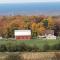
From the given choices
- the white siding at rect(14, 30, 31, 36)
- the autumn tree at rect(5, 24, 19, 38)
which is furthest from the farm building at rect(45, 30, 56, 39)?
the autumn tree at rect(5, 24, 19, 38)

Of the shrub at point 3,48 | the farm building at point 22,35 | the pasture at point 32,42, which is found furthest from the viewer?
the farm building at point 22,35

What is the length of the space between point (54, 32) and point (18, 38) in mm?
721

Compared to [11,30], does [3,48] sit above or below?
below

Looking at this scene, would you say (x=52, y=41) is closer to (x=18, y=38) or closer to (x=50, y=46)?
(x=50, y=46)

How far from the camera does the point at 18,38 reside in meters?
3.74

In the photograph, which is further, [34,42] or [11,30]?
[11,30]

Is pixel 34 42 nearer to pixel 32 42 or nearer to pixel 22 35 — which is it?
pixel 32 42

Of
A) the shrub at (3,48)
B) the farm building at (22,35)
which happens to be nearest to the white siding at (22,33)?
the farm building at (22,35)

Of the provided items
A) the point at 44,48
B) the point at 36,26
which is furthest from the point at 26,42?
the point at 36,26

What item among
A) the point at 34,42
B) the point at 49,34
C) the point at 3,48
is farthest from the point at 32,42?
the point at 49,34

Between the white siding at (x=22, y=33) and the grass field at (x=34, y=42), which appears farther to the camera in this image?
the white siding at (x=22, y=33)

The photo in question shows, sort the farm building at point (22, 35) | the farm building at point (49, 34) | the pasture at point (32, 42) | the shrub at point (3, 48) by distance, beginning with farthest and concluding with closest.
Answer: the farm building at point (49, 34) → the farm building at point (22, 35) → the pasture at point (32, 42) → the shrub at point (3, 48)

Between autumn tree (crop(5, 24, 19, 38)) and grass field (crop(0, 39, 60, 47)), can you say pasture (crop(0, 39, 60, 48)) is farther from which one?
autumn tree (crop(5, 24, 19, 38))

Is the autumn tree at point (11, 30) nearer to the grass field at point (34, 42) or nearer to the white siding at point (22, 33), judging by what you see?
the white siding at point (22, 33)
